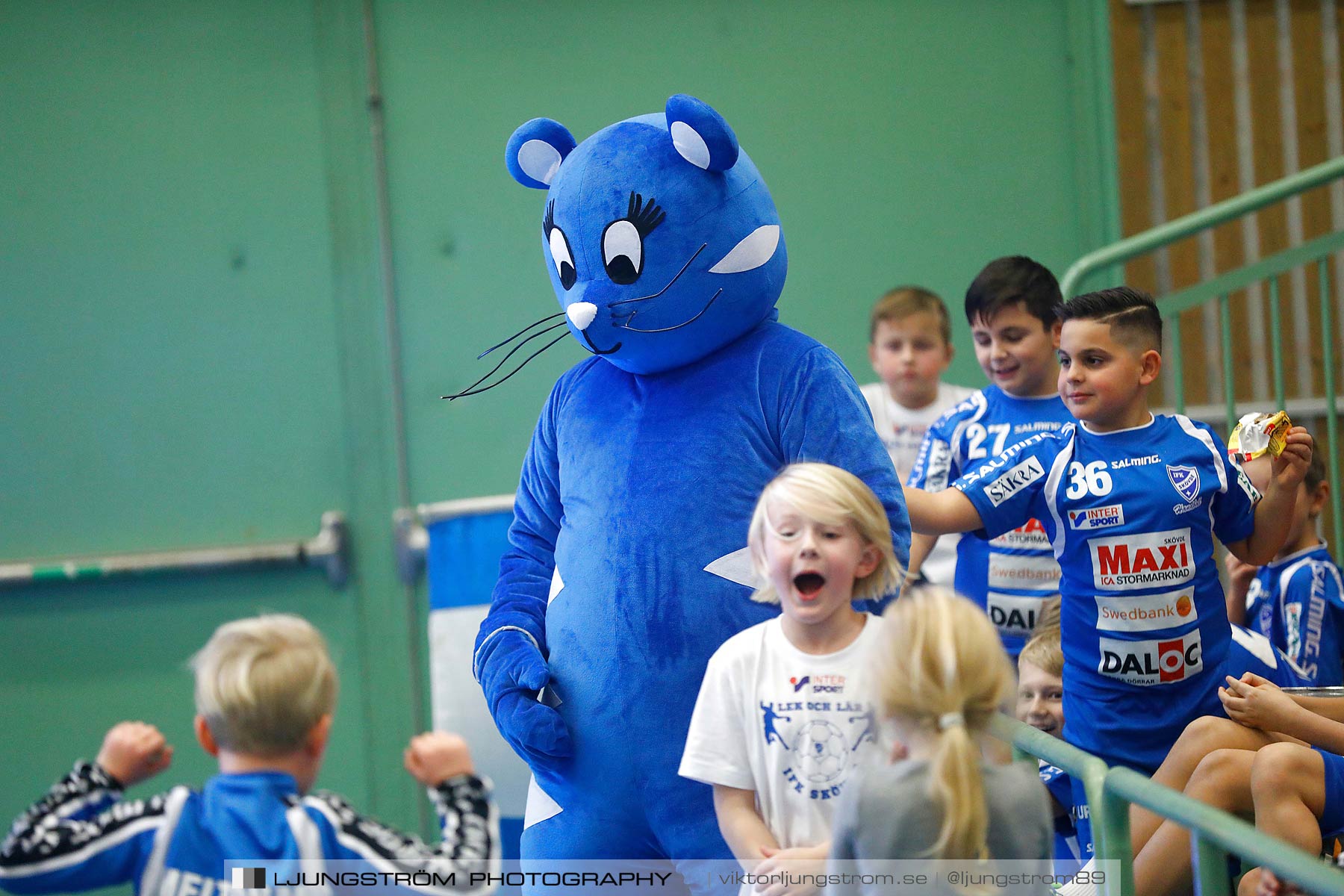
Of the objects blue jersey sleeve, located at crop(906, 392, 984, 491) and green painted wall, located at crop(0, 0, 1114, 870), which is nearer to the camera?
blue jersey sleeve, located at crop(906, 392, 984, 491)

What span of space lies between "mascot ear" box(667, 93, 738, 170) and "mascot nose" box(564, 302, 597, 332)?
0.30 metres

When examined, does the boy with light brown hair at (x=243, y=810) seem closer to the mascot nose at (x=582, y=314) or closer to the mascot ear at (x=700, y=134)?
the mascot nose at (x=582, y=314)

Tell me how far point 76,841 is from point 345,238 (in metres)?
2.91

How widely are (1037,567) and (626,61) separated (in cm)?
238

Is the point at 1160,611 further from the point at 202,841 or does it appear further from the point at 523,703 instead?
the point at 202,841

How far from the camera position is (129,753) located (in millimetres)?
1593

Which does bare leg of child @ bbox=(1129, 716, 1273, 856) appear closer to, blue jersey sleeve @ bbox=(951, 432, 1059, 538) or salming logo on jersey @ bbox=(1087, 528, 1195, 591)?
salming logo on jersey @ bbox=(1087, 528, 1195, 591)

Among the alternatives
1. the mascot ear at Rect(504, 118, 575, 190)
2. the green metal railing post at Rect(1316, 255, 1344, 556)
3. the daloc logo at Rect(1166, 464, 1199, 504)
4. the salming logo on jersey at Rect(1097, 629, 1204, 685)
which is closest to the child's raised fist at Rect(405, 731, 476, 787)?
the mascot ear at Rect(504, 118, 575, 190)

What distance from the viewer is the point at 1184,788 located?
1.97m

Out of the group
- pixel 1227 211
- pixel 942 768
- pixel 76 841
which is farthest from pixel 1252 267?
pixel 76 841

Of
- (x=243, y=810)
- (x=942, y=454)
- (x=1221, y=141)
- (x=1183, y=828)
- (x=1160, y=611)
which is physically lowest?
(x=1183, y=828)

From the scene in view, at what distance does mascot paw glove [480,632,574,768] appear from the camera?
6.26 ft

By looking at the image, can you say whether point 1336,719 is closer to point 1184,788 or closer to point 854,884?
point 1184,788

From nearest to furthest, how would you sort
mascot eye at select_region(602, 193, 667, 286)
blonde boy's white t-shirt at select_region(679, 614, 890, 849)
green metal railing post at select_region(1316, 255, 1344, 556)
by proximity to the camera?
blonde boy's white t-shirt at select_region(679, 614, 890, 849)
mascot eye at select_region(602, 193, 667, 286)
green metal railing post at select_region(1316, 255, 1344, 556)
